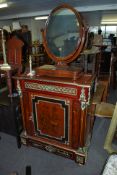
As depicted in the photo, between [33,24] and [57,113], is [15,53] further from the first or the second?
[33,24]

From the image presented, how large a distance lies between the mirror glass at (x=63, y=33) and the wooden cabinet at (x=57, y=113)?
30 cm

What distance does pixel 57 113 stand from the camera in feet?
5.51

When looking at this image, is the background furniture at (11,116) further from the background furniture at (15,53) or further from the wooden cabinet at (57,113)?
the background furniture at (15,53)

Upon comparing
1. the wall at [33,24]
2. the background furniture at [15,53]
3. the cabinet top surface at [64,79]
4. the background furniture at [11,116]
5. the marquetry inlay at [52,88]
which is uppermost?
the wall at [33,24]

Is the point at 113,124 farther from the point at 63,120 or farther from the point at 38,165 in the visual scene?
the point at 38,165

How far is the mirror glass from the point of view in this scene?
1.48m

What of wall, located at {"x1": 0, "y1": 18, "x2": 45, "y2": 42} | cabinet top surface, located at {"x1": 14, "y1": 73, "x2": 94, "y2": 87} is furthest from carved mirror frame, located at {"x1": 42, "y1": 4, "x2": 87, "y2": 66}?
wall, located at {"x1": 0, "y1": 18, "x2": 45, "y2": 42}

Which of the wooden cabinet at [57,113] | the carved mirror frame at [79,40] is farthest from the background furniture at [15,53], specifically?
the carved mirror frame at [79,40]

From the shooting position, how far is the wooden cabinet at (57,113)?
1.50 m

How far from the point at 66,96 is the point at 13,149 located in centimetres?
109

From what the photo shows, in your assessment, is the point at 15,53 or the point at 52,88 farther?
the point at 15,53

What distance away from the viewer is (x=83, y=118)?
1.57 meters

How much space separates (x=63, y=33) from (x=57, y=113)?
821 mm

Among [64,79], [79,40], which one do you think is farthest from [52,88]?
[79,40]
